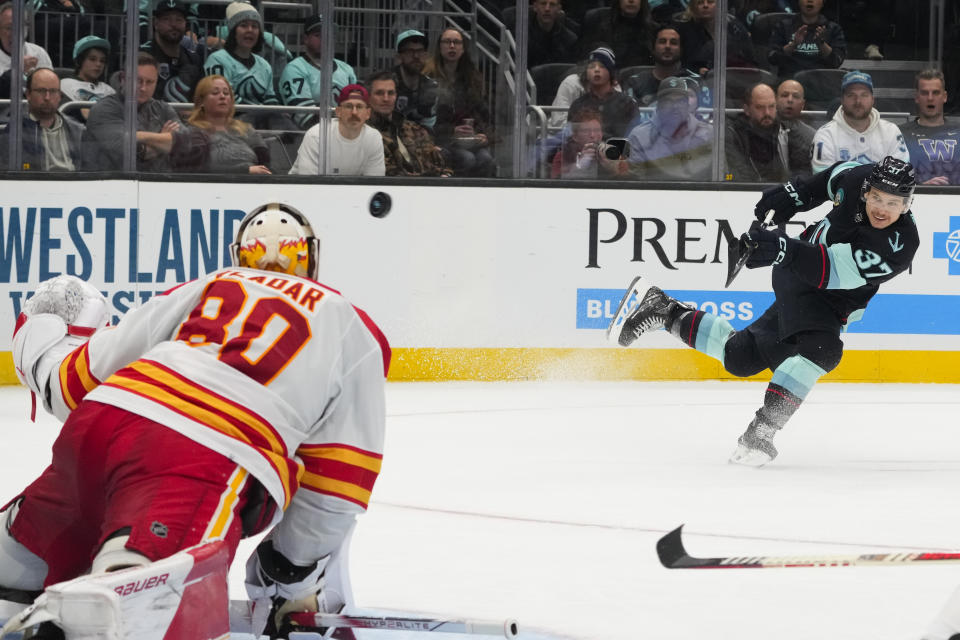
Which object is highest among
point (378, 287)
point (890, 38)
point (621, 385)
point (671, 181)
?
point (890, 38)

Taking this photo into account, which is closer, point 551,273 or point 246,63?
point 246,63

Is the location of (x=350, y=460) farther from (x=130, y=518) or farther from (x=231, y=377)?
(x=130, y=518)

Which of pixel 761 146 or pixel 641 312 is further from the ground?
pixel 761 146

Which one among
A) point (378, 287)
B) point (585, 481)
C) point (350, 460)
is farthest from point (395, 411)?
point (350, 460)

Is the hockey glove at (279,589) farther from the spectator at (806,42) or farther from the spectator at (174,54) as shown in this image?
the spectator at (806,42)

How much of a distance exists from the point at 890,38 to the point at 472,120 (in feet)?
7.55

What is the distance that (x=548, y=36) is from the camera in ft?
21.8

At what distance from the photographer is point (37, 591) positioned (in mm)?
2242

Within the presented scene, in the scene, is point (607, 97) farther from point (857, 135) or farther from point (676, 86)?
point (857, 135)

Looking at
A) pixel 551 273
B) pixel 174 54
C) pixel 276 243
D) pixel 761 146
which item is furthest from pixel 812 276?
pixel 174 54

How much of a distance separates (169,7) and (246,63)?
430 mm

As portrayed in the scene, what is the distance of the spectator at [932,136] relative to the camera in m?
6.91

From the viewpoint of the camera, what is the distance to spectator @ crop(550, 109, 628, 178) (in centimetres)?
674

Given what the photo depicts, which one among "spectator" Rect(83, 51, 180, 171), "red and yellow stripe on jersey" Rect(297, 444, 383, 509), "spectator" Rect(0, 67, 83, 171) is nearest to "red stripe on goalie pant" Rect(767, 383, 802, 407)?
"red and yellow stripe on jersey" Rect(297, 444, 383, 509)
